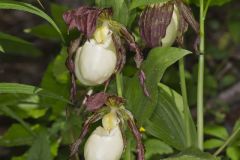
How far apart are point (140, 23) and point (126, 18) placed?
65 mm

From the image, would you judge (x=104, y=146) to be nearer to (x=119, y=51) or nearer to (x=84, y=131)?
(x=84, y=131)

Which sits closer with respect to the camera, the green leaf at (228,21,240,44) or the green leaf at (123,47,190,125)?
the green leaf at (123,47,190,125)

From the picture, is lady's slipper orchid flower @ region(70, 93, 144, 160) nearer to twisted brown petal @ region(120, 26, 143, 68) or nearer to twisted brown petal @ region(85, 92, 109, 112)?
twisted brown petal @ region(85, 92, 109, 112)

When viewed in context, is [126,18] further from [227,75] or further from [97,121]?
[227,75]

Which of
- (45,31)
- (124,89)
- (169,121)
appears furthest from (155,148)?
(45,31)

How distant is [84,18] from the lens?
125 centimetres

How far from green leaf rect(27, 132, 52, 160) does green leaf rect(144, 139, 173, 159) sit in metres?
0.30

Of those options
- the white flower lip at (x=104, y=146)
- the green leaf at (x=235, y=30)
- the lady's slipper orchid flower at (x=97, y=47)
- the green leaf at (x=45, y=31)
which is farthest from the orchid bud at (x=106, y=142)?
Result: the green leaf at (x=235, y=30)

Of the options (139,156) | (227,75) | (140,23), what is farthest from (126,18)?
(227,75)

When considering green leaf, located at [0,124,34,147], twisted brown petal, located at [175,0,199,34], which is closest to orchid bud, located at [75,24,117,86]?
twisted brown petal, located at [175,0,199,34]

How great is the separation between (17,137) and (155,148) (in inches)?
17.7

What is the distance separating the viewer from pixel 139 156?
4.40 feet

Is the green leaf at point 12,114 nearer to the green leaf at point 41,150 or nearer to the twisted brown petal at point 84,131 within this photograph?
the green leaf at point 41,150

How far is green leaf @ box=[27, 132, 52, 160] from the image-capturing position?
150cm
